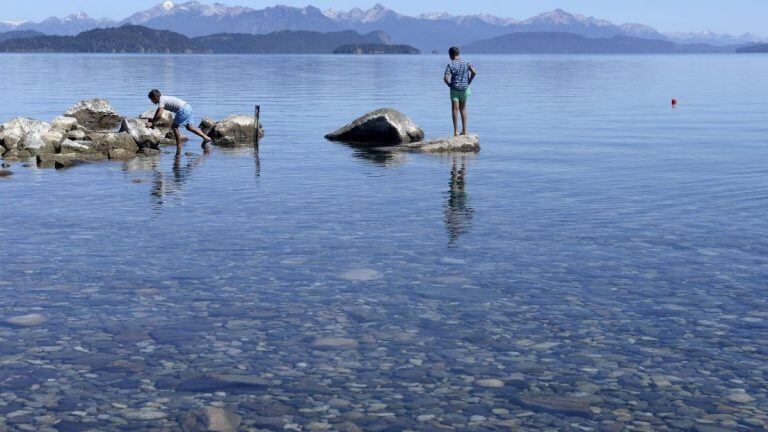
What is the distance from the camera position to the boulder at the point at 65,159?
28.6m

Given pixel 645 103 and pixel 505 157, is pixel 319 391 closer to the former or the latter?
pixel 505 157

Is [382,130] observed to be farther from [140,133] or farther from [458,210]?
[458,210]

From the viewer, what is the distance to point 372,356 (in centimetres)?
1052

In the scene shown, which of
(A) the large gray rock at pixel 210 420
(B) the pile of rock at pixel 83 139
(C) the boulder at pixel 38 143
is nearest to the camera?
(A) the large gray rock at pixel 210 420

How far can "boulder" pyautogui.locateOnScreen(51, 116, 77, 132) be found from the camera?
34.8m

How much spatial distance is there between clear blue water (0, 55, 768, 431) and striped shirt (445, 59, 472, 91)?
4.81 m

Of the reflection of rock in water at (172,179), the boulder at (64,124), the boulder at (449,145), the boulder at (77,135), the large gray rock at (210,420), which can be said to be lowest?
the large gray rock at (210,420)

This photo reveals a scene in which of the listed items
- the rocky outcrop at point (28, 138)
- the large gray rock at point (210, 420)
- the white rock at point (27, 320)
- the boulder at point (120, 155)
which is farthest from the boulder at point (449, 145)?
the large gray rock at point (210, 420)

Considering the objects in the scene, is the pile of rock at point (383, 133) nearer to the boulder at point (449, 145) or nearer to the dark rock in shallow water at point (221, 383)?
the boulder at point (449, 145)

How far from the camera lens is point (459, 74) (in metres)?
31.2

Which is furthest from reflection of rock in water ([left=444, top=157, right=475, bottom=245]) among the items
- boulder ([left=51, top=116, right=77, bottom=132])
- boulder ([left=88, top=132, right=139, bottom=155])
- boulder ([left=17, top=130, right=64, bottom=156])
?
boulder ([left=51, top=116, right=77, bottom=132])

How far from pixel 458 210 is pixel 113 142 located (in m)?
16.2

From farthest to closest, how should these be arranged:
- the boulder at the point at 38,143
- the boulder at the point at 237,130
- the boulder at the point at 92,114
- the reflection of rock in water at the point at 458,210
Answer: the boulder at the point at 92,114 → the boulder at the point at 237,130 → the boulder at the point at 38,143 → the reflection of rock in water at the point at 458,210

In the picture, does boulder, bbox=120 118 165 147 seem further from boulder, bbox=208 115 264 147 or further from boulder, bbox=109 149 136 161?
boulder, bbox=208 115 264 147
